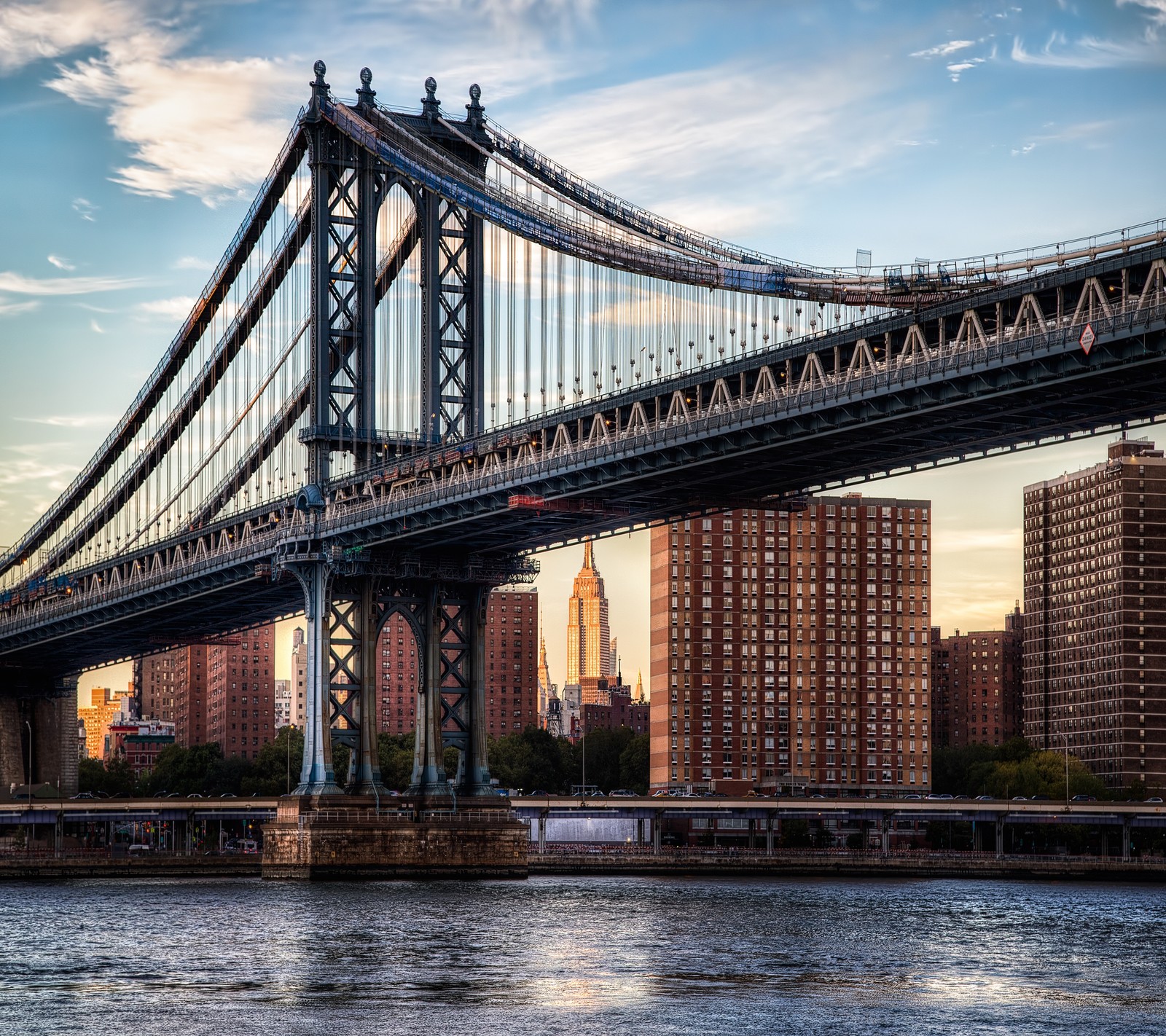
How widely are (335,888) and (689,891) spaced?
17.6 m

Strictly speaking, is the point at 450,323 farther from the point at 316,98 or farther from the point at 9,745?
the point at 9,745

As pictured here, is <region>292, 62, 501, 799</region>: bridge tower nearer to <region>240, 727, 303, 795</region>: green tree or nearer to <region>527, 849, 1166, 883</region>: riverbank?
<region>527, 849, 1166, 883</region>: riverbank

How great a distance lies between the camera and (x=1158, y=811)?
142 m

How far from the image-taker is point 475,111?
9556 cm

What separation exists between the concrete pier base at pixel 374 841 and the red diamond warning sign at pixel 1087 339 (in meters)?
45.2

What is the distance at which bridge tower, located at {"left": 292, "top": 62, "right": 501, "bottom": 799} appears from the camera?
92.6m

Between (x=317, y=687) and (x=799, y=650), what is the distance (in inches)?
4238

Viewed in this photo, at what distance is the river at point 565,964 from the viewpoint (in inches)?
1735

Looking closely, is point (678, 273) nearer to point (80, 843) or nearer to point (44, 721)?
point (44, 721)

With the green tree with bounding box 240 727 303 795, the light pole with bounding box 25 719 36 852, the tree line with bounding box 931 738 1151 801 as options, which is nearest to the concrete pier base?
the light pole with bounding box 25 719 36 852

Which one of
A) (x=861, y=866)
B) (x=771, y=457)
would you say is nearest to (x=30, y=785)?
(x=861, y=866)

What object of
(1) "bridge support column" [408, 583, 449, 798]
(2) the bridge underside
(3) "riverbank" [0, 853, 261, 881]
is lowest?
(3) "riverbank" [0, 853, 261, 881]

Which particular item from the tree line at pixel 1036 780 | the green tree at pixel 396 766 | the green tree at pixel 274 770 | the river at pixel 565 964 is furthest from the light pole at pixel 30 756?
the tree line at pixel 1036 780

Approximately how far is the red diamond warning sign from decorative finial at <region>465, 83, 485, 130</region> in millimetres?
45822
